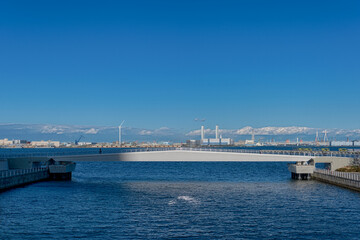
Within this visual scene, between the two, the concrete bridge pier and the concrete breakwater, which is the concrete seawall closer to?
the concrete bridge pier

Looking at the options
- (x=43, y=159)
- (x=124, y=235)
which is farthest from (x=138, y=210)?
(x=43, y=159)

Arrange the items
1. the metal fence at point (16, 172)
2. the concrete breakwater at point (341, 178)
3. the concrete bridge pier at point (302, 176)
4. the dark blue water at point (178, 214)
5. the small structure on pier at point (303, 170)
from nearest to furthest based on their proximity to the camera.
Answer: the dark blue water at point (178, 214), the concrete breakwater at point (341, 178), the metal fence at point (16, 172), the small structure on pier at point (303, 170), the concrete bridge pier at point (302, 176)

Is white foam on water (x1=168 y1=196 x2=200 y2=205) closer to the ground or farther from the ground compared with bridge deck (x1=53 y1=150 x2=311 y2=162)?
closer to the ground

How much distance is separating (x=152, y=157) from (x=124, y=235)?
5362cm

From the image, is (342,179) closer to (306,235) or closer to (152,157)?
(152,157)

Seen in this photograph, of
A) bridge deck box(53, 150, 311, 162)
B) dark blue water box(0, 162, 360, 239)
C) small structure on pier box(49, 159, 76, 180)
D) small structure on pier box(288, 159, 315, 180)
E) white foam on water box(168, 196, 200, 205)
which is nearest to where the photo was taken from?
dark blue water box(0, 162, 360, 239)

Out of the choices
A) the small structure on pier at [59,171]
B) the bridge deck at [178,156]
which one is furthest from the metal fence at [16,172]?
the bridge deck at [178,156]

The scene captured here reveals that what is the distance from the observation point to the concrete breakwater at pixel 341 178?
2857 inches

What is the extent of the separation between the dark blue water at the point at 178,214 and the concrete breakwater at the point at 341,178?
1994 mm

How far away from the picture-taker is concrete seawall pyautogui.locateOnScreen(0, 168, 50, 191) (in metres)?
72.6

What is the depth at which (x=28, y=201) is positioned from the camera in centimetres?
5891

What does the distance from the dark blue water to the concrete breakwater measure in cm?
199

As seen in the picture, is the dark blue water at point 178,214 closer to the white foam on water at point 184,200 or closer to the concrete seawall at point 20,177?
the white foam on water at point 184,200

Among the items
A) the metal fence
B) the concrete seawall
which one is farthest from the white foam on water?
the metal fence
